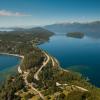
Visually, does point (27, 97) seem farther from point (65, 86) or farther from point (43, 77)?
point (43, 77)

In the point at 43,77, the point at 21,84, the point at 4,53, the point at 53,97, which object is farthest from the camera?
Answer: the point at 4,53

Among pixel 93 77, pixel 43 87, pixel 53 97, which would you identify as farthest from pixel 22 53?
pixel 53 97

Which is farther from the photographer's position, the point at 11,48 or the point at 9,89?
the point at 11,48

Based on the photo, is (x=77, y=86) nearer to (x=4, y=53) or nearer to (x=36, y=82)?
(x=36, y=82)

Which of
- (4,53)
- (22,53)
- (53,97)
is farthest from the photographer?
(4,53)

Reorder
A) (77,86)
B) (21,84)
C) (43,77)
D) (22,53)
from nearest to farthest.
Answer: (77,86) → (21,84) → (43,77) → (22,53)

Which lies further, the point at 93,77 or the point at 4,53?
the point at 4,53

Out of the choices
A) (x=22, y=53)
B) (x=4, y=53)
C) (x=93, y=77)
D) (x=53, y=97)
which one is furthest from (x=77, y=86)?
(x=4, y=53)

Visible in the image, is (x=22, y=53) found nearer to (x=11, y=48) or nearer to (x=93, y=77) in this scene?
(x=11, y=48)

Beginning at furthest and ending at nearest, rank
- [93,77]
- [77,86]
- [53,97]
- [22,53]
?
[22,53]
[93,77]
[77,86]
[53,97]
